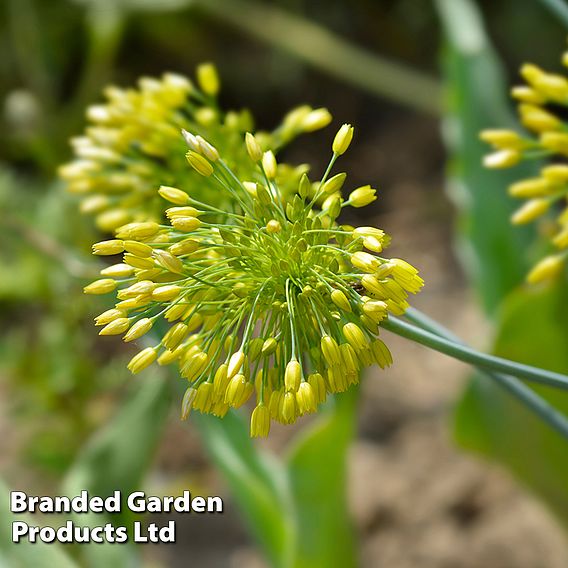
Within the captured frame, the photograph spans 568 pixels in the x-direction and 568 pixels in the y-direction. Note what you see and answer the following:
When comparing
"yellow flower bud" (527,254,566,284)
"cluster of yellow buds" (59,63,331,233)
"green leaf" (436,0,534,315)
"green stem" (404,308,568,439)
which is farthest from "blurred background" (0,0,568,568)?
"green stem" (404,308,568,439)

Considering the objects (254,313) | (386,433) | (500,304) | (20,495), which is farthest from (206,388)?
(386,433)

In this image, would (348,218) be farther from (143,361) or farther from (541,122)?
(143,361)

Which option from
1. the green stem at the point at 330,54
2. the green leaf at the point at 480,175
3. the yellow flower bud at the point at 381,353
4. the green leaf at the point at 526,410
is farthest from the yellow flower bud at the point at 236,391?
the green stem at the point at 330,54

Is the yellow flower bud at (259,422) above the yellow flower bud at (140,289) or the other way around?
the other way around

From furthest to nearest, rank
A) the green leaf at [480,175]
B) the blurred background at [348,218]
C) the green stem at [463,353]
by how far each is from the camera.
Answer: the blurred background at [348,218]
the green leaf at [480,175]
the green stem at [463,353]

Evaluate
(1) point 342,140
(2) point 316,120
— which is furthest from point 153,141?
(1) point 342,140

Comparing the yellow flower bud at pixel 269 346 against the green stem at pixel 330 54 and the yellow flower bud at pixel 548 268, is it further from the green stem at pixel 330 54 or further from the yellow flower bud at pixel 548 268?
the green stem at pixel 330 54
